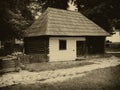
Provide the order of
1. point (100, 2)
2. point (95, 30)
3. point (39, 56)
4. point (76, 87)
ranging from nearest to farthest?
point (76, 87), point (39, 56), point (95, 30), point (100, 2)

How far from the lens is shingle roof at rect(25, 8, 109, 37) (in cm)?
2442

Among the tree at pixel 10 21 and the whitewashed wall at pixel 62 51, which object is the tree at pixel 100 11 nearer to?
the whitewashed wall at pixel 62 51

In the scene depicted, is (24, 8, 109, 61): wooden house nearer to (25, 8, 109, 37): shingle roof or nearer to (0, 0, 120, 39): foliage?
(25, 8, 109, 37): shingle roof

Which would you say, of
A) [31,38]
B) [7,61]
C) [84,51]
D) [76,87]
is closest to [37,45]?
[31,38]

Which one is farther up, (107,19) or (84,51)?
(107,19)

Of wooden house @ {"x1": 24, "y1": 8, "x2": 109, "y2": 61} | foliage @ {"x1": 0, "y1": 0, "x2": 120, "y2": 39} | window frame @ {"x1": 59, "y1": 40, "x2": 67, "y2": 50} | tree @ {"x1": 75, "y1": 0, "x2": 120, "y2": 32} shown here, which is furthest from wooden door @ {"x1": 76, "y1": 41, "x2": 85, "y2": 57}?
tree @ {"x1": 75, "y1": 0, "x2": 120, "y2": 32}

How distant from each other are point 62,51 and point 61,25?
282 centimetres

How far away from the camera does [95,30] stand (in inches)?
1164

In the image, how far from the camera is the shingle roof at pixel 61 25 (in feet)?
80.1

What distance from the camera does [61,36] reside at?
24.8 meters

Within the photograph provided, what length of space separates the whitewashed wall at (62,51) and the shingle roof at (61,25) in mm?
635

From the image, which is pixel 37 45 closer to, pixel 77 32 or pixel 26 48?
pixel 26 48

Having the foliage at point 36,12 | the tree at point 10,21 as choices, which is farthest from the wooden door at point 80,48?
the tree at point 10,21

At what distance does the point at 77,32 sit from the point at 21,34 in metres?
6.46
